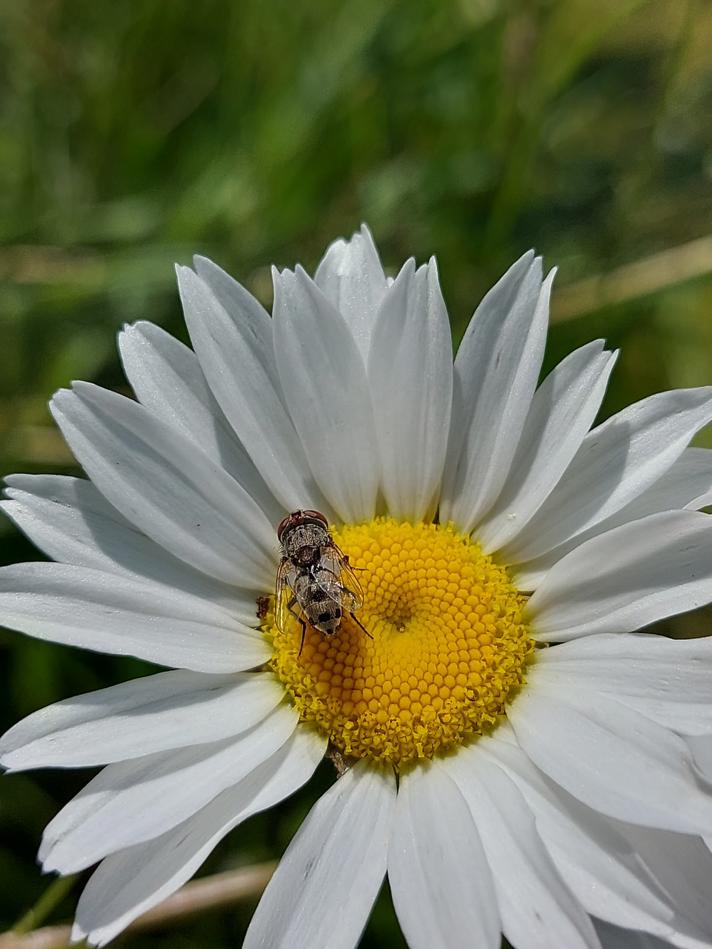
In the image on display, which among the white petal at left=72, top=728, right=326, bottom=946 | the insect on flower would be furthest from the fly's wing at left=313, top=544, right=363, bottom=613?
the white petal at left=72, top=728, right=326, bottom=946

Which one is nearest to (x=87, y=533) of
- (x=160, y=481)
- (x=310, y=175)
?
(x=160, y=481)

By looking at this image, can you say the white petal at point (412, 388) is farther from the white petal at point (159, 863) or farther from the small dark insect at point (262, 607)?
the white petal at point (159, 863)

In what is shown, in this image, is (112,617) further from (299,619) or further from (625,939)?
(625,939)

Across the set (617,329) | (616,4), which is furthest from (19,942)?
(616,4)

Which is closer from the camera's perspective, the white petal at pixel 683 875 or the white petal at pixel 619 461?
the white petal at pixel 683 875

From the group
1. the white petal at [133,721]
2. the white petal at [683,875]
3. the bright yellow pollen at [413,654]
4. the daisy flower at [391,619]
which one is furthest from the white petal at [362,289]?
the white petal at [683,875]
